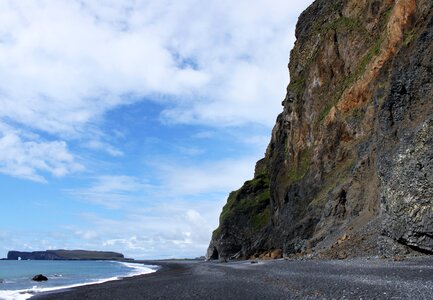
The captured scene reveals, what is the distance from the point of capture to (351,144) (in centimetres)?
5966

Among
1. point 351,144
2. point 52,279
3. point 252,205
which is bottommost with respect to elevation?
point 52,279

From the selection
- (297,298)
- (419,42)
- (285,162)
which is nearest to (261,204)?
(285,162)

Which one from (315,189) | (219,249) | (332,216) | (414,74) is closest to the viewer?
(414,74)

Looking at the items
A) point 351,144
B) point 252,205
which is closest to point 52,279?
point 351,144

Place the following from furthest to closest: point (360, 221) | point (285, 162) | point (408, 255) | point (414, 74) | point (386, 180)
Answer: point (285, 162), point (360, 221), point (414, 74), point (386, 180), point (408, 255)

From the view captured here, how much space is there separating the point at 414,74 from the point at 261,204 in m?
79.7

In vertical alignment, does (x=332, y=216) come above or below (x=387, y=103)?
below

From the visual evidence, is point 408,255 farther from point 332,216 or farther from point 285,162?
point 285,162

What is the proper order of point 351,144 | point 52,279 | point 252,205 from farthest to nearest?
point 252,205 < point 351,144 < point 52,279

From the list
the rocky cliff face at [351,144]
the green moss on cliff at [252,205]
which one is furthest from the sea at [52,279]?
the green moss on cliff at [252,205]

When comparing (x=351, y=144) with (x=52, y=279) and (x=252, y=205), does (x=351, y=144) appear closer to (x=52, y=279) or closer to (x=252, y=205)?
(x=52, y=279)

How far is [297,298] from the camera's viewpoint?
57.5 ft

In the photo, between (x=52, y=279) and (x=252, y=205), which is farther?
(x=252, y=205)

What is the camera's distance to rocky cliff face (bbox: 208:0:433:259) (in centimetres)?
3061
